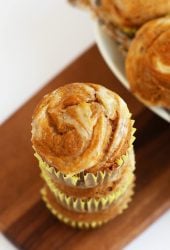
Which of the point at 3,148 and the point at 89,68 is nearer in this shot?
the point at 3,148

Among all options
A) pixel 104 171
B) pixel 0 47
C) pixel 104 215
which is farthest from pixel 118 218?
pixel 0 47

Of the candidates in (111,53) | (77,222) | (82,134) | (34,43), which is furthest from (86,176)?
(34,43)

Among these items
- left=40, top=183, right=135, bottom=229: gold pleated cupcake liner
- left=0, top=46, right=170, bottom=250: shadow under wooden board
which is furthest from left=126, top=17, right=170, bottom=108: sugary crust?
left=40, top=183, right=135, bottom=229: gold pleated cupcake liner

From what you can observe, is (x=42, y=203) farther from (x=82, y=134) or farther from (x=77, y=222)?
(x=82, y=134)

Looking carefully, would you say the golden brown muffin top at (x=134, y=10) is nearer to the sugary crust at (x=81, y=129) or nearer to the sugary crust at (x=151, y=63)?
the sugary crust at (x=151, y=63)

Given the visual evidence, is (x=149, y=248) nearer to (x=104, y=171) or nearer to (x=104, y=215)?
(x=104, y=215)

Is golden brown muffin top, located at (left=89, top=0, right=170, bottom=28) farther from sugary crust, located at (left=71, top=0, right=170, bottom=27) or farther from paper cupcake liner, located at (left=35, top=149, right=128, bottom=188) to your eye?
paper cupcake liner, located at (left=35, top=149, right=128, bottom=188)
